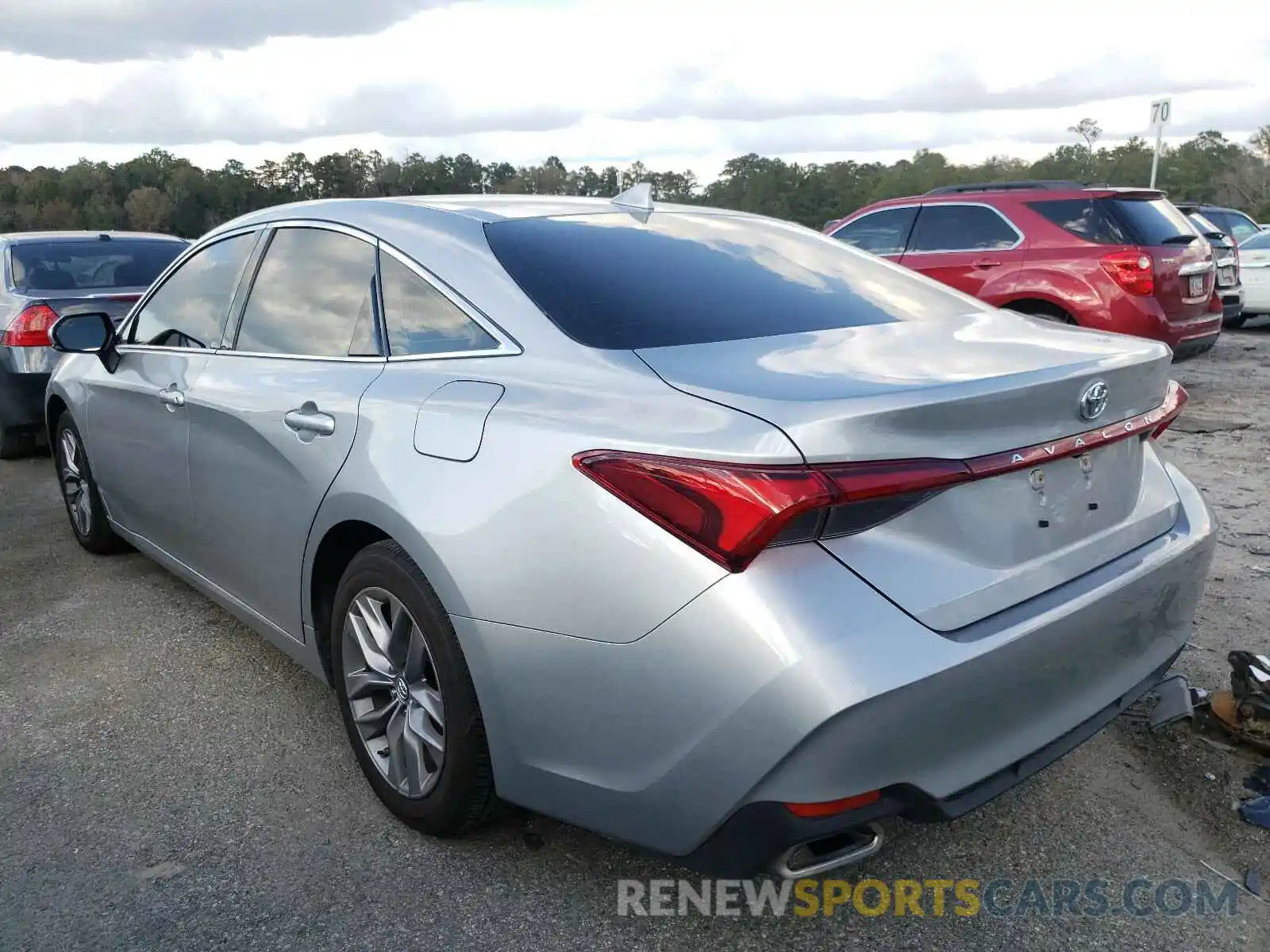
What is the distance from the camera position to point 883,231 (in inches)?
368

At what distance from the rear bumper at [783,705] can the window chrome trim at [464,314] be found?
63cm

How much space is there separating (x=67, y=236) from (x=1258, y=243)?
12971mm

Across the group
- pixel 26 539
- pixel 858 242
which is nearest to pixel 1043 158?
pixel 858 242

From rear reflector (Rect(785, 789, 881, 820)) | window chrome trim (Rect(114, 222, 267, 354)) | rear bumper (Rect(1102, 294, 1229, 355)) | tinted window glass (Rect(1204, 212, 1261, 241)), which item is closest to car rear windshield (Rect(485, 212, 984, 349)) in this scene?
rear reflector (Rect(785, 789, 881, 820))

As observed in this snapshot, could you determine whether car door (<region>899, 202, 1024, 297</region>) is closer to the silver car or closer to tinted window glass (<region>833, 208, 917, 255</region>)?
tinted window glass (<region>833, 208, 917, 255</region>)

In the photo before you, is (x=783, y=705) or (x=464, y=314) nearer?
(x=783, y=705)

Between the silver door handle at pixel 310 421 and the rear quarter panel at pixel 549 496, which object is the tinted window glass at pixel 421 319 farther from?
the silver door handle at pixel 310 421

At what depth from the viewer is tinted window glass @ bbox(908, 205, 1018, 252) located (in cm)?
835

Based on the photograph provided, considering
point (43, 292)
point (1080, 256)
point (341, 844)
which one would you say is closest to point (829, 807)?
point (341, 844)

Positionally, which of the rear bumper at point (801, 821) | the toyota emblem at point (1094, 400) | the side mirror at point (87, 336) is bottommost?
the rear bumper at point (801, 821)

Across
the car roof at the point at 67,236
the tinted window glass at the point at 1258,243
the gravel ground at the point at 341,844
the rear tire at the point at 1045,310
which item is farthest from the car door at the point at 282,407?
the tinted window glass at the point at 1258,243

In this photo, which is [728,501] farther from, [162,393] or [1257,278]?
[1257,278]

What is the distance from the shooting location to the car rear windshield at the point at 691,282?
7.80 ft

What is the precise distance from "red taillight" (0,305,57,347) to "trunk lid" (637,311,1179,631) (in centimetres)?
589
